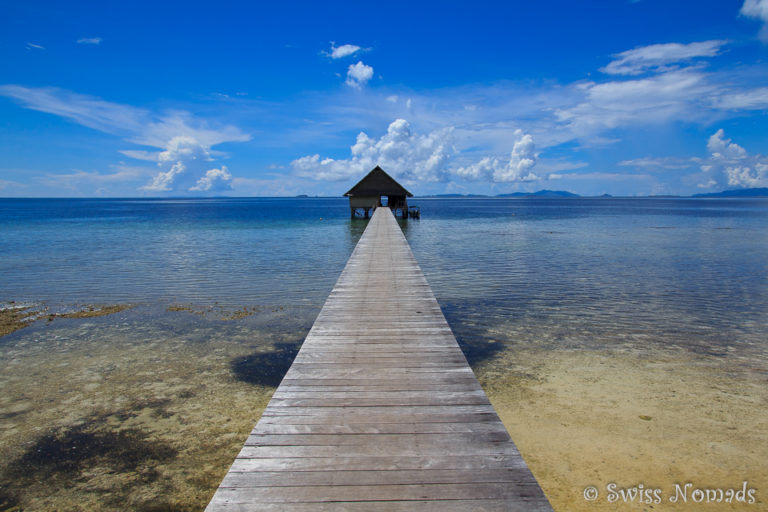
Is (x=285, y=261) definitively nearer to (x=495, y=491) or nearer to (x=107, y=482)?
(x=107, y=482)

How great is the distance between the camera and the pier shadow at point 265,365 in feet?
22.6

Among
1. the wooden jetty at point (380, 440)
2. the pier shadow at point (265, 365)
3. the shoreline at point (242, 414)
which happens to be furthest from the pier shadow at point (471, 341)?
the pier shadow at point (265, 365)

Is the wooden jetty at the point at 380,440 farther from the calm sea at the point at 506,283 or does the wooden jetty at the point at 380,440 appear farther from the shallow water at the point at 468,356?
the calm sea at the point at 506,283

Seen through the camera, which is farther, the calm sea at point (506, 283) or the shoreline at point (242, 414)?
the calm sea at point (506, 283)

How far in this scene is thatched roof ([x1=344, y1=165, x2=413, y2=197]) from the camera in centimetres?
4016

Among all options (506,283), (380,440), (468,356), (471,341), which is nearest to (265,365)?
(468,356)

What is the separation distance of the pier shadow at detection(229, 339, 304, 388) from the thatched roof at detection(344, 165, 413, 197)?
32845 millimetres

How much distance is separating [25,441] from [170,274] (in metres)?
11.7

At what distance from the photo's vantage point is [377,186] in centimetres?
4047

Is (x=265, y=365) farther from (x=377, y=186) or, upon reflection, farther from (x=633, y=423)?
(x=377, y=186)

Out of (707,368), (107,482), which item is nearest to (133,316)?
→ (107,482)

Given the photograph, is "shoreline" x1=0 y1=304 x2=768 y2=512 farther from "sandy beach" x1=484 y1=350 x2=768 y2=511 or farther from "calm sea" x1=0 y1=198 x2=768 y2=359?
"calm sea" x1=0 y1=198 x2=768 y2=359

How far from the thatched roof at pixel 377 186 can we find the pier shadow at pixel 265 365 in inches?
1293

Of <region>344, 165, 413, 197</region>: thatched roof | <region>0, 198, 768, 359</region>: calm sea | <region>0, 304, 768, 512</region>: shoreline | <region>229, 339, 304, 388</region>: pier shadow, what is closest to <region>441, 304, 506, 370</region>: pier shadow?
<region>0, 198, 768, 359</region>: calm sea
